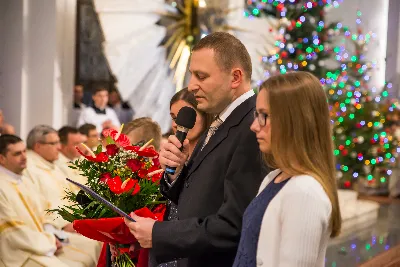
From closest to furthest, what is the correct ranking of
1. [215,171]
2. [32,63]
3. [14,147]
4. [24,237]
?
[215,171]
[24,237]
[14,147]
[32,63]

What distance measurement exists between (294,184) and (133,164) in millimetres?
1247

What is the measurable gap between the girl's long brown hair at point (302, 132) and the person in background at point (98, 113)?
928cm

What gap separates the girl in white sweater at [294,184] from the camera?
2273 mm

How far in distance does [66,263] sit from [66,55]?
5710 millimetres

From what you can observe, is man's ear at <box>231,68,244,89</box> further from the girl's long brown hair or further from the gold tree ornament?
the gold tree ornament

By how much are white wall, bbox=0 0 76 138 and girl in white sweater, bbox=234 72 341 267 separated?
9.04 meters

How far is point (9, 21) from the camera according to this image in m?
11.0

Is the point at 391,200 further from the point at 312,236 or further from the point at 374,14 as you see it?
the point at 312,236

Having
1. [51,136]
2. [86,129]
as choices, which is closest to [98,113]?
[86,129]

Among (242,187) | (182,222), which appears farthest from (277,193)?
(182,222)

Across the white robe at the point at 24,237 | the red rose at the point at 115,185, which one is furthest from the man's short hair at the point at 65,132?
the red rose at the point at 115,185

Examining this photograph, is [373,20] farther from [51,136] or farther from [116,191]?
[116,191]

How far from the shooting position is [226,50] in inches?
115

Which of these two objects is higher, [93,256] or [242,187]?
[242,187]
